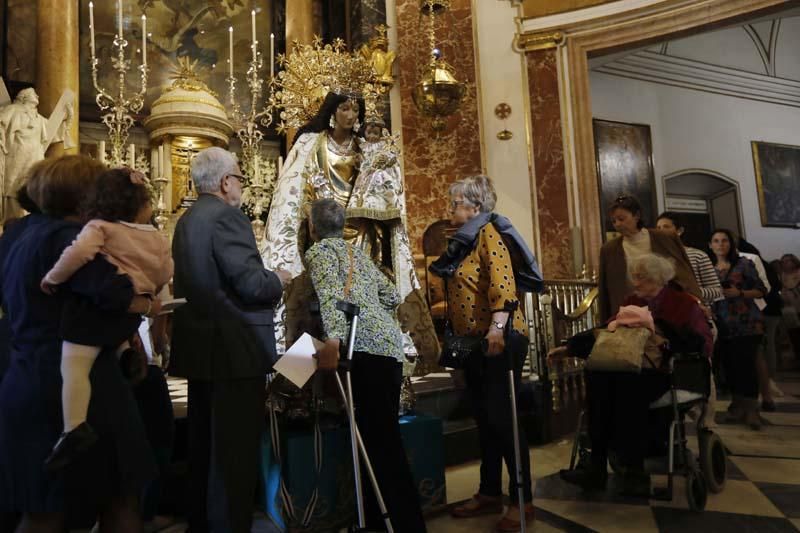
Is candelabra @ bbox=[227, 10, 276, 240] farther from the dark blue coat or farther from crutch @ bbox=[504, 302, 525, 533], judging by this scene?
the dark blue coat

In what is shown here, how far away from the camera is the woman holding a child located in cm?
161

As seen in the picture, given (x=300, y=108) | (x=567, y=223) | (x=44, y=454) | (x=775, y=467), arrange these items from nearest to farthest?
(x=44, y=454), (x=775, y=467), (x=300, y=108), (x=567, y=223)

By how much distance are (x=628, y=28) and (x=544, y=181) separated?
7.23 ft

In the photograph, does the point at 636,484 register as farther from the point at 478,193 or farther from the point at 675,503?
the point at 478,193

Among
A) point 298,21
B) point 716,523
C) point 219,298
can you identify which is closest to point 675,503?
point 716,523

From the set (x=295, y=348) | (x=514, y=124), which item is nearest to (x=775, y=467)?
(x=295, y=348)

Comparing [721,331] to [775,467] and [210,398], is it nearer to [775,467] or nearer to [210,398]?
[775,467]

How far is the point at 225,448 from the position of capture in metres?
2.13

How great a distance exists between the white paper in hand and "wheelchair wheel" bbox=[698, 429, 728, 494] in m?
2.09

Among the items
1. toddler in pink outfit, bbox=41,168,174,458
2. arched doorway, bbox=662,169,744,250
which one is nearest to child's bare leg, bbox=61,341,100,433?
toddler in pink outfit, bbox=41,168,174,458

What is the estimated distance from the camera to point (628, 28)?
302 inches

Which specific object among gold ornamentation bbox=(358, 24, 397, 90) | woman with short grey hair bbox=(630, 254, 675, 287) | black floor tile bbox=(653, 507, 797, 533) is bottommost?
black floor tile bbox=(653, 507, 797, 533)

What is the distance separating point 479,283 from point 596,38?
6231mm

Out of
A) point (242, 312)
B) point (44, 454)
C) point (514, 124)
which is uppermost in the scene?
point (514, 124)
